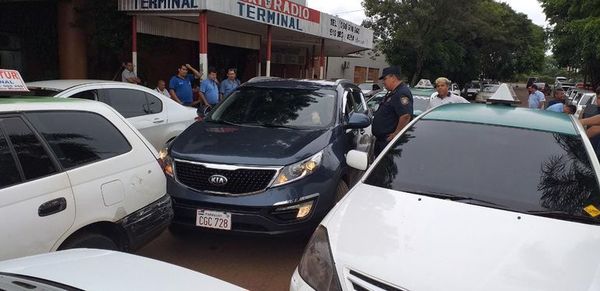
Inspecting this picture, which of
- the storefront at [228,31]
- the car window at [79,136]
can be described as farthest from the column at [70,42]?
the car window at [79,136]

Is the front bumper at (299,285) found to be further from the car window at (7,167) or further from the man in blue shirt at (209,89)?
the man in blue shirt at (209,89)

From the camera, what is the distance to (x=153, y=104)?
665 centimetres

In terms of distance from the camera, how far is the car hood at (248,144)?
13.5ft

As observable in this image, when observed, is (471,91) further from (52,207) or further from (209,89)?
(52,207)

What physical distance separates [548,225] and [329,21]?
1334 cm

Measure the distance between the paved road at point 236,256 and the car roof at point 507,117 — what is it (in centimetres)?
174

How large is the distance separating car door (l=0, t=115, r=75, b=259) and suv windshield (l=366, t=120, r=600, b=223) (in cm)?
193

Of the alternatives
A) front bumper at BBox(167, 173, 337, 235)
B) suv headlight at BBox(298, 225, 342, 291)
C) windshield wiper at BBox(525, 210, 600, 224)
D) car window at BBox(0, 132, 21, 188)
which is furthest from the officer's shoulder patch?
car window at BBox(0, 132, 21, 188)

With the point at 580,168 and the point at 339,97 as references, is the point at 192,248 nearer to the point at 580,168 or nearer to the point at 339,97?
the point at 339,97

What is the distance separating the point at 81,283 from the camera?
1804mm

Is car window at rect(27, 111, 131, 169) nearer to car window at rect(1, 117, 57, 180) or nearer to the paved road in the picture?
car window at rect(1, 117, 57, 180)

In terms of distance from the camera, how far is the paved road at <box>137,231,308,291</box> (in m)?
3.88

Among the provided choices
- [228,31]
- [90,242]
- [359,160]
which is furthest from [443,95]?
[228,31]

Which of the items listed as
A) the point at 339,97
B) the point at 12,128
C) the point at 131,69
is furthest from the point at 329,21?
the point at 12,128
